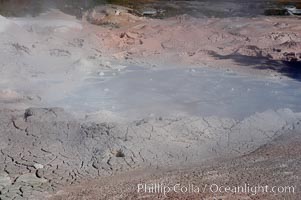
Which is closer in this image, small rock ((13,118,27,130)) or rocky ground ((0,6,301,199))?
rocky ground ((0,6,301,199))

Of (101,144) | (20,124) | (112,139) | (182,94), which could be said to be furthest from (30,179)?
(182,94)

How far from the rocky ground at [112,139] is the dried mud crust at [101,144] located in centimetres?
1

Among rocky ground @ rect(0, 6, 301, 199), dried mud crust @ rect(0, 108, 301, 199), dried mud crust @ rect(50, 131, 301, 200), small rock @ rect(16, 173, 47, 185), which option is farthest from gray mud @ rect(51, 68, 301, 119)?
small rock @ rect(16, 173, 47, 185)

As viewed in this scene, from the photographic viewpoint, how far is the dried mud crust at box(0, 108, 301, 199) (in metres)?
Answer: 4.94

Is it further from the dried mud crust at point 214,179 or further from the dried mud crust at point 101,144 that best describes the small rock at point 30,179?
the dried mud crust at point 214,179

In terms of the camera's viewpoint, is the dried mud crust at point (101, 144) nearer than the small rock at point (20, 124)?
Yes

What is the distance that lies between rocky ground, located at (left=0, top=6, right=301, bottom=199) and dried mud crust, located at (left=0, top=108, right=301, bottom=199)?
1 cm

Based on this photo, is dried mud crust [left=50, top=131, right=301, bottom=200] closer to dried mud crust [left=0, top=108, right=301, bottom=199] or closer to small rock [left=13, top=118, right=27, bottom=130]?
dried mud crust [left=0, top=108, right=301, bottom=199]

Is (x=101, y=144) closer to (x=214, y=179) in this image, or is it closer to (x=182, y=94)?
(x=214, y=179)

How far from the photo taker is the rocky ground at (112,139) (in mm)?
4691

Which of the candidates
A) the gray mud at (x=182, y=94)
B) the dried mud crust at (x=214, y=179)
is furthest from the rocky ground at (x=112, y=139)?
the gray mud at (x=182, y=94)

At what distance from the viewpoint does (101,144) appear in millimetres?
5527

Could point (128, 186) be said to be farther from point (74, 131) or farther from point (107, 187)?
point (74, 131)

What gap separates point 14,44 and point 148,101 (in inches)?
175
